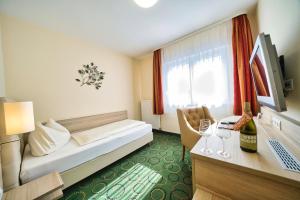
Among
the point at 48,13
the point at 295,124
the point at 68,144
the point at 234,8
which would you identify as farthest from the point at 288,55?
the point at 48,13

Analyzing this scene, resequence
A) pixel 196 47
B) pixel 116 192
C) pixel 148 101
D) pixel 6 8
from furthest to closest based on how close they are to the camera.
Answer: pixel 148 101
pixel 196 47
pixel 6 8
pixel 116 192

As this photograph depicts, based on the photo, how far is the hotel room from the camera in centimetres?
84

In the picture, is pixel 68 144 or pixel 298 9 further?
pixel 68 144

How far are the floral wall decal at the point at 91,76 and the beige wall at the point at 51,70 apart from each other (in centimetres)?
10

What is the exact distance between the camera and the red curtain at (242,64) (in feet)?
7.00

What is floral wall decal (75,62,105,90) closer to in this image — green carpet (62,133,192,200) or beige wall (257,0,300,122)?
green carpet (62,133,192,200)

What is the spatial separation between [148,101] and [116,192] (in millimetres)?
2710

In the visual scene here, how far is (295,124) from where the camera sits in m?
0.87

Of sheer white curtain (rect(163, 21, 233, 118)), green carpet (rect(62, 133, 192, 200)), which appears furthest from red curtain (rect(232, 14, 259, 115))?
green carpet (rect(62, 133, 192, 200))

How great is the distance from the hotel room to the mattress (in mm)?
13

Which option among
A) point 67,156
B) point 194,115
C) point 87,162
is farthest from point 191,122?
point 67,156

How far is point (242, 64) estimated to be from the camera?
2.17 meters

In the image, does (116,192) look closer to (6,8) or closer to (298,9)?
(298,9)

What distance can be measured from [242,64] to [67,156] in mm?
3262
